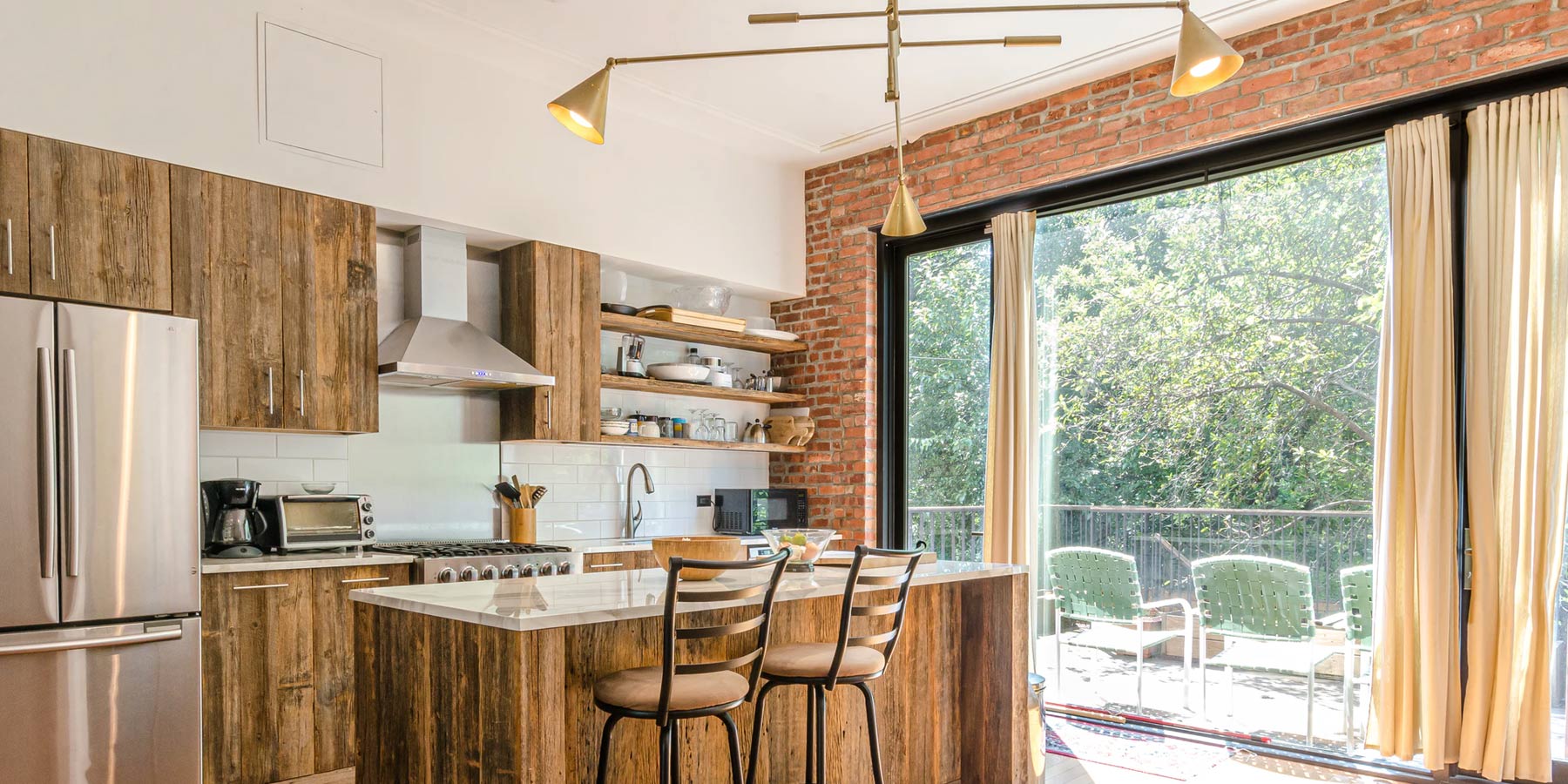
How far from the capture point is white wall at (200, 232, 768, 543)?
4273mm

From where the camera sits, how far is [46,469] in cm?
317

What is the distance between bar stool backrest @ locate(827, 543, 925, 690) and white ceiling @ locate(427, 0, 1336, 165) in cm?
231

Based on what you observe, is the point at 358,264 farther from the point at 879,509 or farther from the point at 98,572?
the point at 879,509

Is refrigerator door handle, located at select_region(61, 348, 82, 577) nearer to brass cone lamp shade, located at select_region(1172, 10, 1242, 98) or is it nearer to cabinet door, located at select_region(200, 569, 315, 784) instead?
cabinet door, located at select_region(200, 569, 315, 784)

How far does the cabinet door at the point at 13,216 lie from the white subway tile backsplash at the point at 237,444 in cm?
89

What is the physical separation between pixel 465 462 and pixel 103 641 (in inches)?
72.2

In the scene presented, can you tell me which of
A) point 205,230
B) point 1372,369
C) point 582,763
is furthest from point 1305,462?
point 205,230

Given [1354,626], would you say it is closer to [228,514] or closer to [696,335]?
[696,335]

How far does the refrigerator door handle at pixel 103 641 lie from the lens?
10.1 ft

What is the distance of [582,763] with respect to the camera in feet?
8.52

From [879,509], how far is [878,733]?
8.36ft

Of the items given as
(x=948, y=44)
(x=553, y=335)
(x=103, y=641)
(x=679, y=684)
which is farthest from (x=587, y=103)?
(x=103, y=641)

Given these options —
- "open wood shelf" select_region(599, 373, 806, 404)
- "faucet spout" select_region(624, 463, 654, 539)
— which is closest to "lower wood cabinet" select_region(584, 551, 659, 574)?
"faucet spout" select_region(624, 463, 654, 539)

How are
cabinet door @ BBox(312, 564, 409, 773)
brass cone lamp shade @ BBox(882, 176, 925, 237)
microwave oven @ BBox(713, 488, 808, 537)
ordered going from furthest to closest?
microwave oven @ BBox(713, 488, 808, 537) → cabinet door @ BBox(312, 564, 409, 773) → brass cone lamp shade @ BBox(882, 176, 925, 237)
